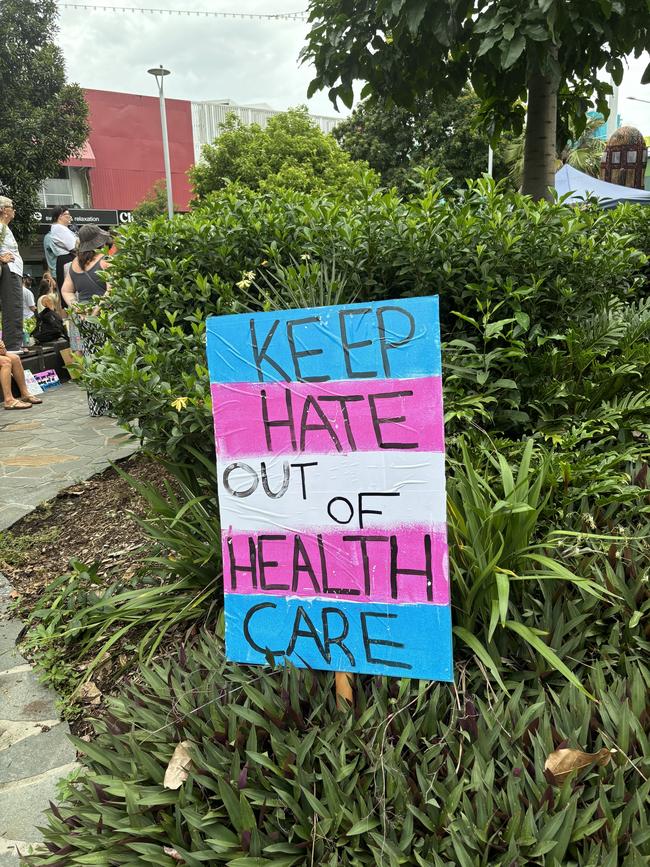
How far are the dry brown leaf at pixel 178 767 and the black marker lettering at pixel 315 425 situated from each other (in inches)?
32.3

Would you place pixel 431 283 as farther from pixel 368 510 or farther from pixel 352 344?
pixel 368 510

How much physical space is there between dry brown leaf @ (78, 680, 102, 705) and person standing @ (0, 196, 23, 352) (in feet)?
17.3

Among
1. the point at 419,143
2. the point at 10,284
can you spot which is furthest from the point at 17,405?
the point at 419,143

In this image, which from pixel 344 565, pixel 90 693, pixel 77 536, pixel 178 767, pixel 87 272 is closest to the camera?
pixel 178 767

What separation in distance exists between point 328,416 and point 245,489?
0.34 meters

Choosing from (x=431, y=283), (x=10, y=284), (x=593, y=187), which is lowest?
(x=431, y=283)

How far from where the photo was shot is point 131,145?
2923cm

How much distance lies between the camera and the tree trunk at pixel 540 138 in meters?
3.76

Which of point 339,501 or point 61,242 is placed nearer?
point 339,501

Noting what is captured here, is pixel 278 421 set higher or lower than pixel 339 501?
higher

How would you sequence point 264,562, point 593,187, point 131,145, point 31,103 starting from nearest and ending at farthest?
point 264,562
point 31,103
point 593,187
point 131,145

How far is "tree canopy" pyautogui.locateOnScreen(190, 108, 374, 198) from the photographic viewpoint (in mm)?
15937

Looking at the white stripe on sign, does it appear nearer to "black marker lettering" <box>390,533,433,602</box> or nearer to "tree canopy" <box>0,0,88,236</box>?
"black marker lettering" <box>390,533,433,602</box>

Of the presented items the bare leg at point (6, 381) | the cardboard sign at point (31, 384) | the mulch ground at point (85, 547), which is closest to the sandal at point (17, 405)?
the bare leg at point (6, 381)
